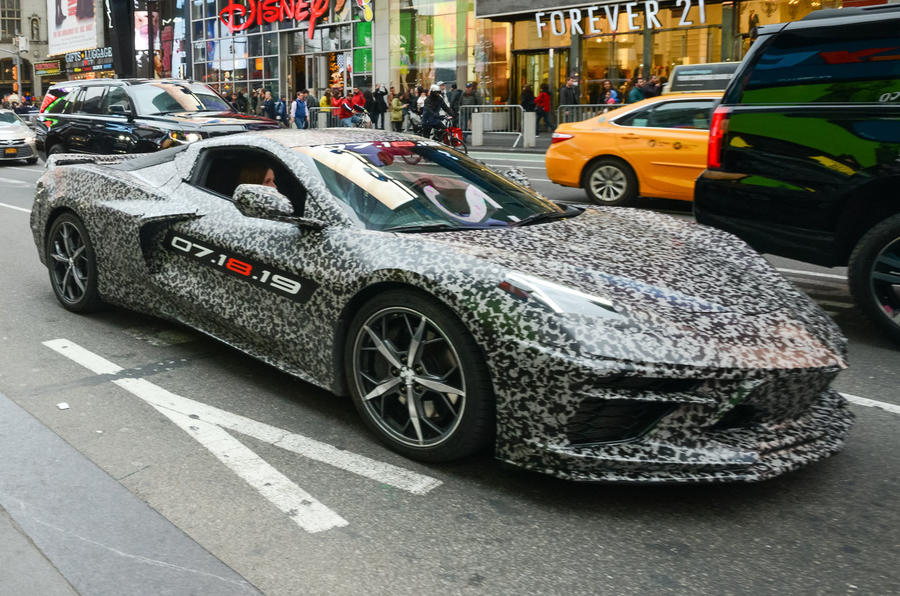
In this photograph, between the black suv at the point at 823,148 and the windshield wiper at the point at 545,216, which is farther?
the black suv at the point at 823,148

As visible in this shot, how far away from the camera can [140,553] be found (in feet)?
9.50

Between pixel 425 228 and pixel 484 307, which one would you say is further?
pixel 425 228

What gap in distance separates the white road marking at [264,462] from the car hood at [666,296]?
91 cm

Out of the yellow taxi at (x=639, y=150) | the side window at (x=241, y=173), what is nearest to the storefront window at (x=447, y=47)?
the yellow taxi at (x=639, y=150)

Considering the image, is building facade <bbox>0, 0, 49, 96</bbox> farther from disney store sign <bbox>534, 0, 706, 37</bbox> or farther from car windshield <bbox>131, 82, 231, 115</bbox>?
car windshield <bbox>131, 82, 231, 115</bbox>

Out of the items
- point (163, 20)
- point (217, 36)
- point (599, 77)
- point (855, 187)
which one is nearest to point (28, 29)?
point (163, 20)

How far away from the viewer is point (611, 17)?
27281 millimetres

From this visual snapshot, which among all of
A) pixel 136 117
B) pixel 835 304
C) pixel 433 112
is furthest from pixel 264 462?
pixel 433 112

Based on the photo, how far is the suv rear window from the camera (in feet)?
17.1

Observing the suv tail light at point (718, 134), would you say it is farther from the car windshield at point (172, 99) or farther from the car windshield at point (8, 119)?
the car windshield at point (8, 119)

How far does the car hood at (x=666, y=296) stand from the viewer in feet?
10.2

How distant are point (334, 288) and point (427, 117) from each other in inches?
678

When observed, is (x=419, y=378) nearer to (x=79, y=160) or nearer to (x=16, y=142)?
(x=79, y=160)

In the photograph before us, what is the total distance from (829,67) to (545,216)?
231 centimetres
